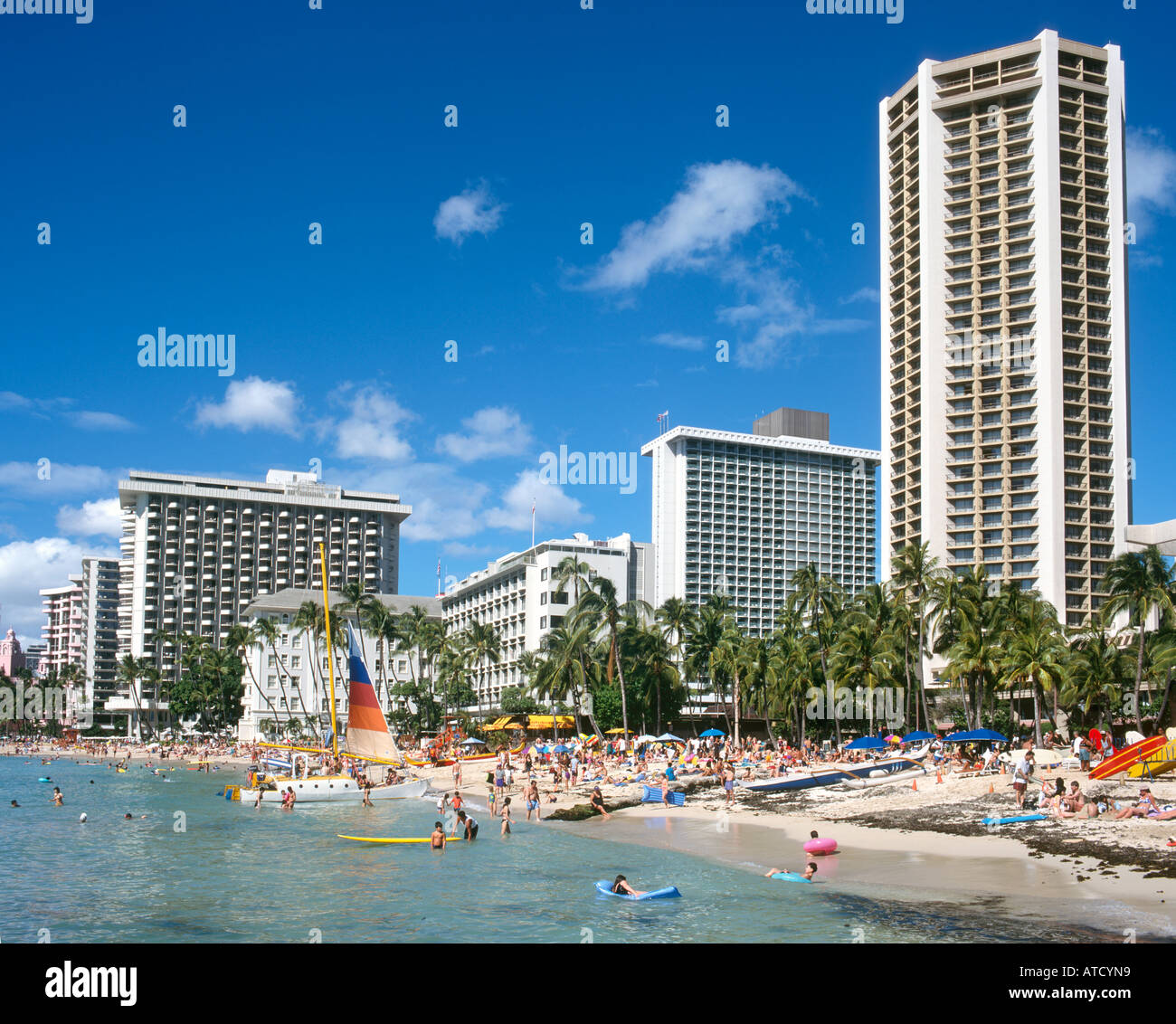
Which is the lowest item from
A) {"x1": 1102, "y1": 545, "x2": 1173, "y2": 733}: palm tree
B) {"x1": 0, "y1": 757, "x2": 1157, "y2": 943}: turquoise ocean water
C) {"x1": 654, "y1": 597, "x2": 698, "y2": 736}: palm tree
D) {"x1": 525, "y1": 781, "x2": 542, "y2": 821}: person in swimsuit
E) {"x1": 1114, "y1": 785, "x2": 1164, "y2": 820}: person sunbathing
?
{"x1": 525, "y1": 781, "x2": 542, "y2": 821}: person in swimsuit

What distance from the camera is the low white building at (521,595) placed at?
11888 centimetres

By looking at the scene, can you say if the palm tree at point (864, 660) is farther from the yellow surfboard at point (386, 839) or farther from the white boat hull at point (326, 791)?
the yellow surfboard at point (386, 839)

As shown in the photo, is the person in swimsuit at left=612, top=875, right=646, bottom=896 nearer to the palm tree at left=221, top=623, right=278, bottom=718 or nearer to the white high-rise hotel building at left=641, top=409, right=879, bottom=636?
the palm tree at left=221, top=623, right=278, bottom=718

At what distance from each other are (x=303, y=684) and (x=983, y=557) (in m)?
87.1

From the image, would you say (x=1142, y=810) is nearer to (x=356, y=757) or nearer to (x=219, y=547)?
(x=356, y=757)

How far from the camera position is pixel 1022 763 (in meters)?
39.8

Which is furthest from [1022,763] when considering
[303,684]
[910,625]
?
[303,684]

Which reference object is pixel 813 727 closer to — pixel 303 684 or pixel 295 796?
pixel 295 796

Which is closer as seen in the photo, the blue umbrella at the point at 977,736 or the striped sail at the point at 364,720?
the blue umbrella at the point at 977,736

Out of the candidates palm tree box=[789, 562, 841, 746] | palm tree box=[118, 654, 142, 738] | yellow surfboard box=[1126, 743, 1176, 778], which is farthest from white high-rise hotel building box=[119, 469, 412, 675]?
yellow surfboard box=[1126, 743, 1176, 778]

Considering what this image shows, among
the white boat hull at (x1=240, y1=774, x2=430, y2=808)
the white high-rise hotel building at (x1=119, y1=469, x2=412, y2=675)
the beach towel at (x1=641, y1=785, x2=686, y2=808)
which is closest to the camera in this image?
the beach towel at (x1=641, y1=785, x2=686, y2=808)

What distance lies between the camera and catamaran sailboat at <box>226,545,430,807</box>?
180 ft

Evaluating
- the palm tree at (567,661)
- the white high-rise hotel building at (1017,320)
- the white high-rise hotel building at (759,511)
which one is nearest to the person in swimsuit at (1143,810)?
the palm tree at (567,661)

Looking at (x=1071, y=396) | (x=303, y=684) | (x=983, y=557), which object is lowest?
(x=303, y=684)
